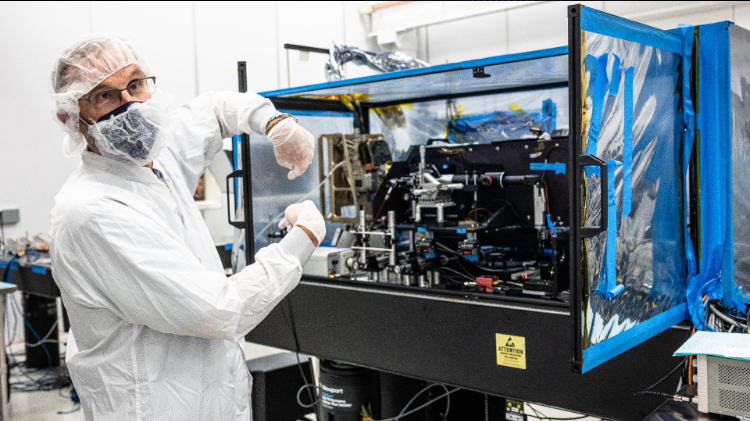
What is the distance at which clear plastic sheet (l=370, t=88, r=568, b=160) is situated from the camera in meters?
3.05

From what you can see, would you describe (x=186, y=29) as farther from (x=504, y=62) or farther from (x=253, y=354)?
(x=504, y=62)

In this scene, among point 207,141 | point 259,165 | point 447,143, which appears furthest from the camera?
point 447,143

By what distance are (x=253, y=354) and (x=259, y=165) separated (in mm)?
2503

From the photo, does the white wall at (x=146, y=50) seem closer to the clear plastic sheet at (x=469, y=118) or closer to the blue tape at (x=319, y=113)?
the blue tape at (x=319, y=113)

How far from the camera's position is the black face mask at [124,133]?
160 centimetres

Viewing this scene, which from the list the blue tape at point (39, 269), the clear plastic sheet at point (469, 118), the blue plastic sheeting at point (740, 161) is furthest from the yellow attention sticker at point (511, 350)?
the blue tape at point (39, 269)

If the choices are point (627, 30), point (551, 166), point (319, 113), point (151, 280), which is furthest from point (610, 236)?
point (319, 113)

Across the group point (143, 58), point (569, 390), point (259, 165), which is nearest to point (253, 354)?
point (259, 165)

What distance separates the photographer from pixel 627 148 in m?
1.82

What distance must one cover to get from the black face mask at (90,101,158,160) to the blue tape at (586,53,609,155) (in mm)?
1088

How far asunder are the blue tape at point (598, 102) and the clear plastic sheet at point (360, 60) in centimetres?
152

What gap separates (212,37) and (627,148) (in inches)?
222

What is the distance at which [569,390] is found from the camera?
2189mm

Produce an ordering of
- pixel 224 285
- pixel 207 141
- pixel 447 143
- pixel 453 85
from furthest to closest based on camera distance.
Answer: pixel 447 143, pixel 453 85, pixel 207 141, pixel 224 285
